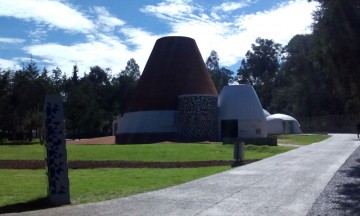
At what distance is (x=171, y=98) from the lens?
55.5 meters

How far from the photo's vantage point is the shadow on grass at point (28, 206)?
10.3 meters

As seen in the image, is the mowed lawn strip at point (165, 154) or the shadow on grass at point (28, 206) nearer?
the shadow on grass at point (28, 206)

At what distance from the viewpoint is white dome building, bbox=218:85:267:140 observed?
52.8 metres

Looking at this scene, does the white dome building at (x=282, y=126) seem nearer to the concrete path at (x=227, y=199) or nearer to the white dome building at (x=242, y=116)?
the white dome building at (x=242, y=116)

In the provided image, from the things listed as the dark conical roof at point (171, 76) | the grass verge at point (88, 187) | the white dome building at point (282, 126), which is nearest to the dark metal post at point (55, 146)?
the grass verge at point (88, 187)

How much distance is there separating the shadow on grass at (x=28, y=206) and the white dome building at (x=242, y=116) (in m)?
42.0

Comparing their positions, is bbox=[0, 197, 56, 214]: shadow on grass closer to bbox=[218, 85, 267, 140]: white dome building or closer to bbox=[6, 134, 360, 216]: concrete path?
bbox=[6, 134, 360, 216]: concrete path

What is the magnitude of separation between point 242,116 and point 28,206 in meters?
43.4

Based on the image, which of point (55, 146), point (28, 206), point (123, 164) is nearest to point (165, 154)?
point (123, 164)

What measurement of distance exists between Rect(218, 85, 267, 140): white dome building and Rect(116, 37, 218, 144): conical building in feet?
4.01

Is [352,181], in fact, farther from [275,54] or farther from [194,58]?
[275,54]

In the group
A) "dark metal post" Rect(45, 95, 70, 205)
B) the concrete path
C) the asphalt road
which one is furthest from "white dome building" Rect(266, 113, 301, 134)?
"dark metal post" Rect(45, 95, 70, 205)

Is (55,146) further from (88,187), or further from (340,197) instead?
(340,197)

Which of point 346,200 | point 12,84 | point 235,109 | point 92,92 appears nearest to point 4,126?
point 12,84
